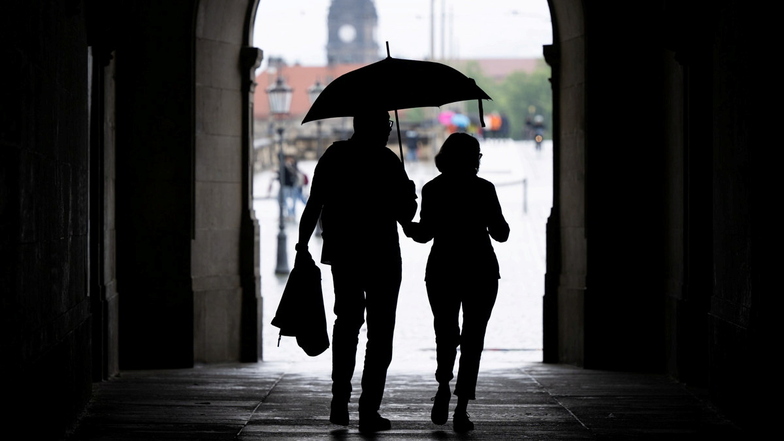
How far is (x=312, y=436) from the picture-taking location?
588cm

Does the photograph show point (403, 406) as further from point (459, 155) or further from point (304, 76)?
point (304, 76)

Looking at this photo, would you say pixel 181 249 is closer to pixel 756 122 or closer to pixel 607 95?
pixel 607 95

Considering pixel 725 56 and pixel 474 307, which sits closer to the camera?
pixel 474 307

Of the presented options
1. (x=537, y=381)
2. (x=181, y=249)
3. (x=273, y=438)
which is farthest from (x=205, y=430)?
(x=181, y=249)

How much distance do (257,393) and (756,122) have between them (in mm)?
3522

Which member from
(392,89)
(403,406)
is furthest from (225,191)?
(392,89)

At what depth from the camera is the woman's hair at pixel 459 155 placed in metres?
6.00

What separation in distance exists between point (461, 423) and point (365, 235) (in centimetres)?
110

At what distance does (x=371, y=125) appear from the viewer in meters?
6.01

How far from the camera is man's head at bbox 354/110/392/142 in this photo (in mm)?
6000

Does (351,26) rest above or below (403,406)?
above

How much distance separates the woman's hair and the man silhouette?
0.21m

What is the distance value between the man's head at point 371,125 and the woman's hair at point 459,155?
1.04ft

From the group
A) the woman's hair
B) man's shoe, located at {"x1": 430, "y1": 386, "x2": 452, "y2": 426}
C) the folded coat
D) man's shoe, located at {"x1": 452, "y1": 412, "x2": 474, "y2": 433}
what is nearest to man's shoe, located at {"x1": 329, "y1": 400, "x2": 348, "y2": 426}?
the folded coat
